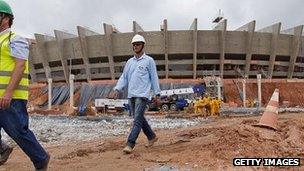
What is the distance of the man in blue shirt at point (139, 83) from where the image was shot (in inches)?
224

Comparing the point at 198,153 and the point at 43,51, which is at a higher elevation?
the point at 43,51

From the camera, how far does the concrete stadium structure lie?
42688 mm

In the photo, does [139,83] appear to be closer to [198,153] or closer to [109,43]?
[198,153]

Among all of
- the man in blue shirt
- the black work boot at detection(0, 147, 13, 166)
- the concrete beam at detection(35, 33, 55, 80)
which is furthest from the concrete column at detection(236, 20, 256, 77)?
the black work boot at detection(0, 147, 13, 166)

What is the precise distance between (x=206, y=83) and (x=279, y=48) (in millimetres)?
13365

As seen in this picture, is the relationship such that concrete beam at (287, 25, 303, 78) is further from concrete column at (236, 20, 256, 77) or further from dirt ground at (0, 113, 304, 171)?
dirt ground at (0, 113, 304, 171)

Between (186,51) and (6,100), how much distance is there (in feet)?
131

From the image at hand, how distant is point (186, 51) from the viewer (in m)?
43.2

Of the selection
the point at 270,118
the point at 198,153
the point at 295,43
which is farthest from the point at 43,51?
the point at 198,153

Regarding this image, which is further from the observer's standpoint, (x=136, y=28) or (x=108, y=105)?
(x=136, y=28)

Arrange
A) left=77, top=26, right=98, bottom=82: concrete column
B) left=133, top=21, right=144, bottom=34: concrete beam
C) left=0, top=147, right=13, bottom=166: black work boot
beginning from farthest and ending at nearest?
1. left=77, top=26, right=98, bottom=82: concrete column
2. left=133, top=21, right=144, bottom=34: concrete beam
3. left=0, top=147, right=13, bottom=166: black work boot

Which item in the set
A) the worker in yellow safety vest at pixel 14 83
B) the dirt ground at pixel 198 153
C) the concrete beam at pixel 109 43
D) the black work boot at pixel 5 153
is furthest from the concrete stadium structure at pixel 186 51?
the worker in yellow safety vest at pixel 14 83

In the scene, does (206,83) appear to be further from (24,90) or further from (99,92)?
(24,90)

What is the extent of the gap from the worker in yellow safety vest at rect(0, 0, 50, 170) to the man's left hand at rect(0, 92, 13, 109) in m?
0.02
